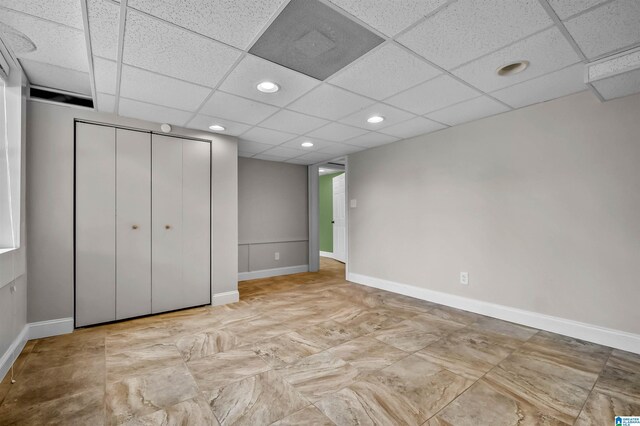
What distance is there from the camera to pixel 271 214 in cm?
584

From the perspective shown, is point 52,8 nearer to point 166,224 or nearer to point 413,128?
point 166,224

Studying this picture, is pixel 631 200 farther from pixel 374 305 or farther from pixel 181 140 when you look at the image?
pixel 181 140

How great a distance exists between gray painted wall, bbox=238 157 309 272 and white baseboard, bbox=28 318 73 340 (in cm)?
275

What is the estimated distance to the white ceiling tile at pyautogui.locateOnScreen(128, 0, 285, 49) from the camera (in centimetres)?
154

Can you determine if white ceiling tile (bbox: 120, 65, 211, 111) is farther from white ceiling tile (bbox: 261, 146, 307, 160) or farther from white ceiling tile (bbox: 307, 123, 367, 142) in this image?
white ceiling tile (bbox: 261, 146, 307, 160)

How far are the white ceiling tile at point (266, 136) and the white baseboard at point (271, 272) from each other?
2.61m

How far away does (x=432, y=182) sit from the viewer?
12.9 feet

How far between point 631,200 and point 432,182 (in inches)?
75.0

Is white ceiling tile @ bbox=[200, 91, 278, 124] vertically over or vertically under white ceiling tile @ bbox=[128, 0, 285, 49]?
under

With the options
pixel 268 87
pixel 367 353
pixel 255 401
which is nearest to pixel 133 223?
pixel 268 87

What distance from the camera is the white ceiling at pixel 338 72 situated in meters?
1.60

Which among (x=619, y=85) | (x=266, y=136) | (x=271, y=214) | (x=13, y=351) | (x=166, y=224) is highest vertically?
(x=266, y=136)

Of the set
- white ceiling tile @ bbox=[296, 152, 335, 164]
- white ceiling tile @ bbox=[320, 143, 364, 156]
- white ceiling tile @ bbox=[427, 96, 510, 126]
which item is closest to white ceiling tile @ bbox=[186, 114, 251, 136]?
white ceiling tile @ bbox=[320, 143, 364, 156]

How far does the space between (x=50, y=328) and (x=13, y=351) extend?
578 millimetres
